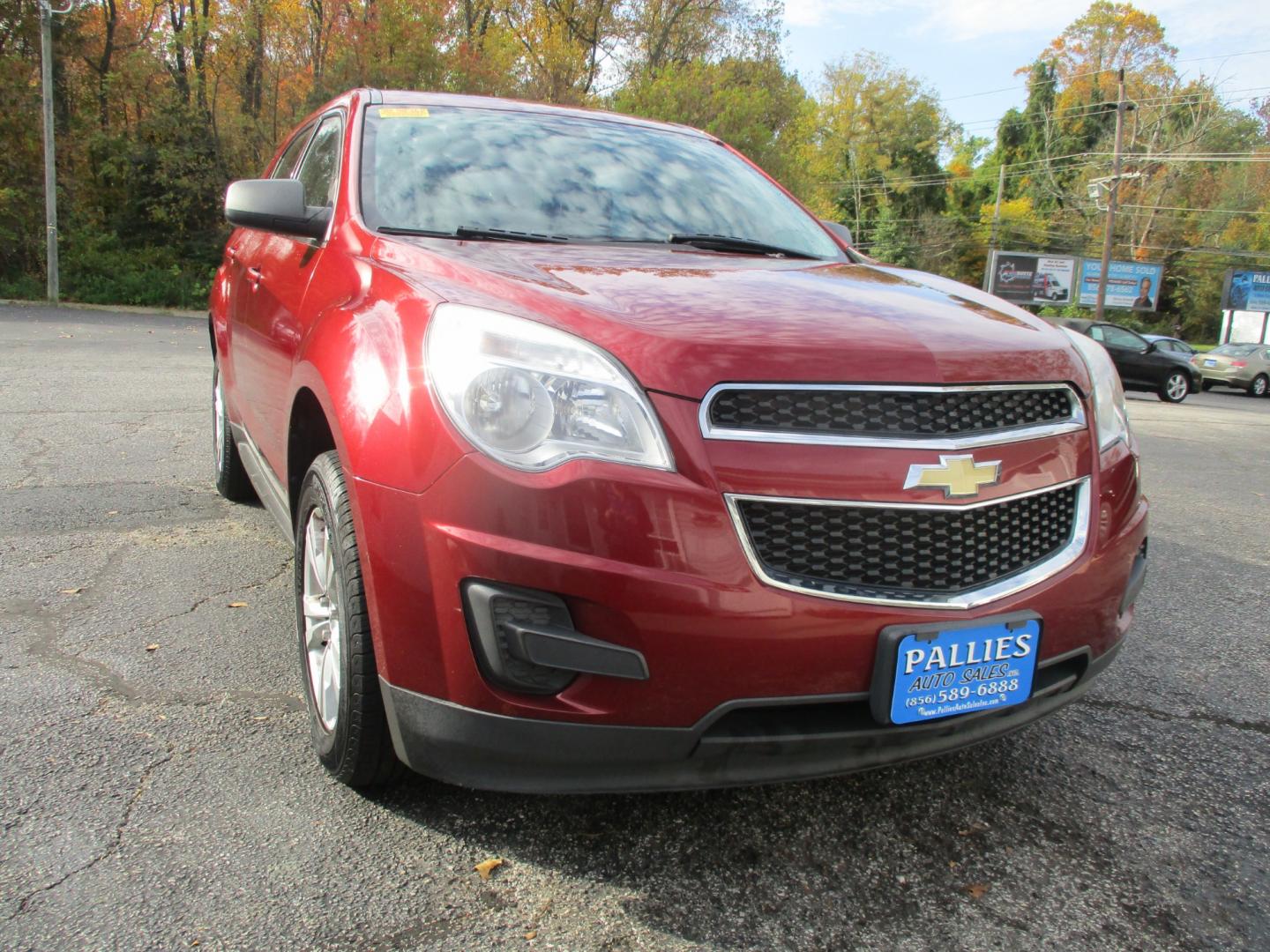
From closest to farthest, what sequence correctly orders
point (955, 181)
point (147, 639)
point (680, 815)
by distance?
1. point (680, 815)
2. point (147, 639)
3. point (955, 181)

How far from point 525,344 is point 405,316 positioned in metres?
0.32

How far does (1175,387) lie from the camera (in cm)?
2042

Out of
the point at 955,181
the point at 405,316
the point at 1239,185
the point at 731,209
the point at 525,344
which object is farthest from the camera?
the point at 955,181

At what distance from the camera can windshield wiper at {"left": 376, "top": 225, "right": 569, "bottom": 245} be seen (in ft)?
8.43

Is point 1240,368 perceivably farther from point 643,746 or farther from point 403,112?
point 643,746

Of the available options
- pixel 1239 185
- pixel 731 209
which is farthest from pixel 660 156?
pixel 1239 185

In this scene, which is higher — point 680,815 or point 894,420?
point 894,420

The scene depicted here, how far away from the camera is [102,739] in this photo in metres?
2.41

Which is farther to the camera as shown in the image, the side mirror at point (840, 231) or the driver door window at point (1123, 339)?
the driver door window at point (1123, 339)

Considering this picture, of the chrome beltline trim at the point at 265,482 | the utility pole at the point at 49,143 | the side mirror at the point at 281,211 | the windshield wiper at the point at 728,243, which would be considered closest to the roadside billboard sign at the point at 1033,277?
the utility pole at the point at 49,143

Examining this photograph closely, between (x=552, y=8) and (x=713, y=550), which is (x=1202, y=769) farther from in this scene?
(x=552, y=8)

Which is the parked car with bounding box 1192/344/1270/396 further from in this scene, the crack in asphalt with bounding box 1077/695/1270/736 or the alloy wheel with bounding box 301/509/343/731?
the alloy wheel with bounding box 301/509/343/731

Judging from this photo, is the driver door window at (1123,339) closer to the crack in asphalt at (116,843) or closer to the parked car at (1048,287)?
the crack in asphalt at (116,843)

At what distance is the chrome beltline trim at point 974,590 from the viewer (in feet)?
5.70
